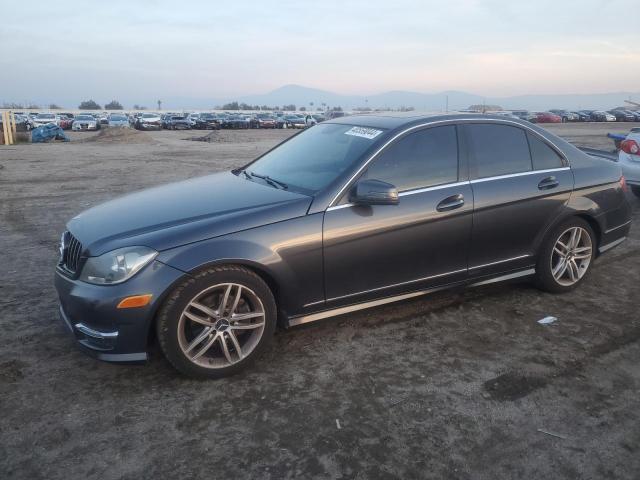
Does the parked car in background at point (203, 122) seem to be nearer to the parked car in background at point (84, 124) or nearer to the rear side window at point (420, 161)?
the parked car in background at point (84, 124)

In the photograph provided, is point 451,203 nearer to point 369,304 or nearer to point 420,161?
point 420,161

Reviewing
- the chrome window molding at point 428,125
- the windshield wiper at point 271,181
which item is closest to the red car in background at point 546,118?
the chrome window molding at point 428,125

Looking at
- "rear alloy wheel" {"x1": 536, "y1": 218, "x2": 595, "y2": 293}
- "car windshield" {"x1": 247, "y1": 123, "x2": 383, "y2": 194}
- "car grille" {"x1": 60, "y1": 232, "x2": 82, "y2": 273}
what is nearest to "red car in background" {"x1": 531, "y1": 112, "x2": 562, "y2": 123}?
"rear alloy wheel" {"x1": 536, "y1": 218, "x2": 595, "y2": 293}

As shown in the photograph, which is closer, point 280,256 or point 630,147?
point 280,256

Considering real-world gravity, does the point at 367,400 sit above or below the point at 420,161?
below

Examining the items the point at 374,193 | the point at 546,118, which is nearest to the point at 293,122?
the point at 546,118

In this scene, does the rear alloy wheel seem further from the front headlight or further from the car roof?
the front headlight

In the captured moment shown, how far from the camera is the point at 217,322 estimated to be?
341 centimetres

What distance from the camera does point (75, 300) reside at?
331 cm

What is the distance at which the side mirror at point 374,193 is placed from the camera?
3.65 m

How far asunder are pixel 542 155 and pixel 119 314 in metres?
3.72

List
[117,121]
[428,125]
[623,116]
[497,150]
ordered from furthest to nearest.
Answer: [623,116]
[117,121]
[497,150]
[428,125]

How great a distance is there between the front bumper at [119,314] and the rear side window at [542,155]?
3.22 metres

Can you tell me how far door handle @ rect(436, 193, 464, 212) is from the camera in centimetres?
408
